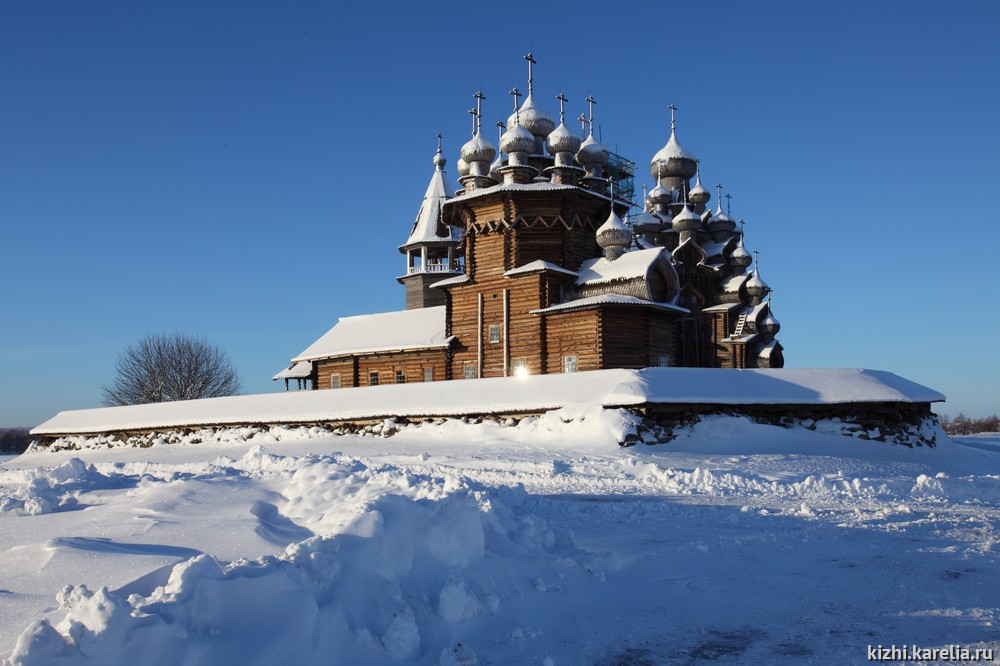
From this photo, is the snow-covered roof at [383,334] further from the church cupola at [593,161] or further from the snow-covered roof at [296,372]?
the church cupola at [593,161]

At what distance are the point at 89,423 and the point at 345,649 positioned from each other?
2645 cm

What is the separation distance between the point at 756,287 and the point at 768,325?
190 cm

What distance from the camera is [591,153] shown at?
3284 cm

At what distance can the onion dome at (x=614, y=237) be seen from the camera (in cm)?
2894

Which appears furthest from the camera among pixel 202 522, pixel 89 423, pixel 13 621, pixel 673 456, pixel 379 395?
pixel 89 423

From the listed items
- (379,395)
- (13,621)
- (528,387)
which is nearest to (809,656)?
(13,621)

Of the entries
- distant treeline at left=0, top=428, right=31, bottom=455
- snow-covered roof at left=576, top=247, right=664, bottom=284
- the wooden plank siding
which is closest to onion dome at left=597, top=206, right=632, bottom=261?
snow-covered roof at left=576, top=247, right=664, bottom=284

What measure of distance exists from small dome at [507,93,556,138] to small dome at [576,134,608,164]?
1544 mm

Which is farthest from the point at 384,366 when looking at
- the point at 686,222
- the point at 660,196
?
the point at 660,196

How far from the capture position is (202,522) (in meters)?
6.75

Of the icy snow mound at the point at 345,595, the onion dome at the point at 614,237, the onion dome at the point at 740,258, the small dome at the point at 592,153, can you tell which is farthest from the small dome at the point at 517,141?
the icy snow mound at the point at 345,595

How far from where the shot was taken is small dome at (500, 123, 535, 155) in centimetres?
2980

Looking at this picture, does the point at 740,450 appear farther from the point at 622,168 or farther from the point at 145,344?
the point at 145,344

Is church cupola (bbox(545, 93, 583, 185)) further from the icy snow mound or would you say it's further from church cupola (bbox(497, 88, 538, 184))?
the icy snow mound
